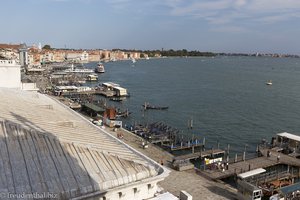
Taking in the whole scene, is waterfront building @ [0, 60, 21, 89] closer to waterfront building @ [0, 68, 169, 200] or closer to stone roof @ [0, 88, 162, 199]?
stone roof @ [0, 88, 162, 199]

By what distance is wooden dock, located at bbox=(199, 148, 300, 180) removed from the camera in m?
23.7

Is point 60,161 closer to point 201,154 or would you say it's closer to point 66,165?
point 66,165

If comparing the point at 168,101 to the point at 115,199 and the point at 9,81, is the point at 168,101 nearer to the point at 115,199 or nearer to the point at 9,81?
the point at 9,81

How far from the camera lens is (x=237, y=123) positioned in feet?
153

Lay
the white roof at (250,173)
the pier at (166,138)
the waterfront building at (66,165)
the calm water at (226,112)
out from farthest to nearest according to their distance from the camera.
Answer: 1. the calm water at (226,112)
2. the pier at (166,138)
3. the white roof at (250,173)
4. the waterfront building at (66,165)

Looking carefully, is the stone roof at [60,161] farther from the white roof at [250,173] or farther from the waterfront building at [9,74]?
the white roof at [250,173]

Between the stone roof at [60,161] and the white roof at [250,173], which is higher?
the stone roof at [60,161]

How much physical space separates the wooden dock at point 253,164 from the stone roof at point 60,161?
1353 cm

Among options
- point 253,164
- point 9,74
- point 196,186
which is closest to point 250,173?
point 253,164

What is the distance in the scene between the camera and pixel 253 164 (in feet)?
87.4

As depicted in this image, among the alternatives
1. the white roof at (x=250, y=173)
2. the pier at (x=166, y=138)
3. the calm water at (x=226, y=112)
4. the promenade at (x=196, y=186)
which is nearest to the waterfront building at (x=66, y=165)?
the promenade at (x=196, y=186)

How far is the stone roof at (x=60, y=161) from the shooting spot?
8344 millimetres

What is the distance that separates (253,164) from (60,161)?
21.0 m

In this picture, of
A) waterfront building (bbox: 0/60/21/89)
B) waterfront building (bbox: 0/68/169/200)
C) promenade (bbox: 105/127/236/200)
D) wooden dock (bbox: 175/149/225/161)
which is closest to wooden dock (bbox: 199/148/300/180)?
promenade (bbox: 105/127/236/200)
